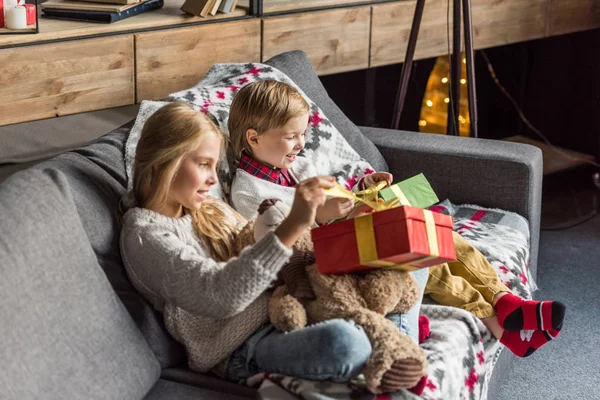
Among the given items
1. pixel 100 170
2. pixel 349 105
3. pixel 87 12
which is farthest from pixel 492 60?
pixel 100 170

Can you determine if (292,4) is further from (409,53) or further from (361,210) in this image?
(361,210)

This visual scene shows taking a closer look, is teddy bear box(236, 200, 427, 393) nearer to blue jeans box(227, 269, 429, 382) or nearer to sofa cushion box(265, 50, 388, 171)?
blue jeans box(227, 269, 429, 382)

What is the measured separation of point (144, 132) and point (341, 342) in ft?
1.82

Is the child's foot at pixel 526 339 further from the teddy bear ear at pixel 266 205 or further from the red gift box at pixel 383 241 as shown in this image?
the teddy bear ear at pixel 266 205

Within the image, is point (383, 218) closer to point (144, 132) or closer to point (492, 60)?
point (144, 132)

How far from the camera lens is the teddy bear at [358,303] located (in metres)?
1.63

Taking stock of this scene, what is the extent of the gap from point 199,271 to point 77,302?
213 mm

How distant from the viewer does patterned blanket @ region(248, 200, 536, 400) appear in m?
1.66

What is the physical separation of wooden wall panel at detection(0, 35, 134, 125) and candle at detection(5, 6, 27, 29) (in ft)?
0.23

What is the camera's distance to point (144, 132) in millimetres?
1810

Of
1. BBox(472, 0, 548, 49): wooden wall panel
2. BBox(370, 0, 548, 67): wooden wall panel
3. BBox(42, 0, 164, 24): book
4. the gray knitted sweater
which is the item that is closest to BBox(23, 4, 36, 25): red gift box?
BBox(42, 0, 164, 24): book

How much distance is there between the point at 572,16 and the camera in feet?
13.1

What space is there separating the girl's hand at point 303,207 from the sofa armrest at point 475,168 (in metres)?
1.13

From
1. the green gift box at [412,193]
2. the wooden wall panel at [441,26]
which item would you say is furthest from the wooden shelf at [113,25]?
the green gift box at [412,193]
